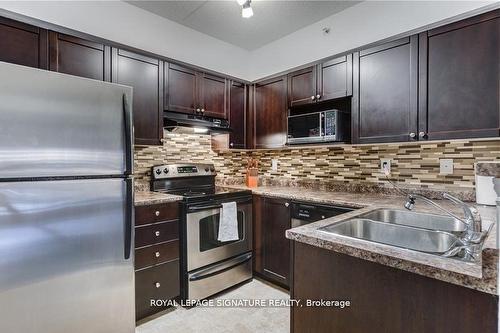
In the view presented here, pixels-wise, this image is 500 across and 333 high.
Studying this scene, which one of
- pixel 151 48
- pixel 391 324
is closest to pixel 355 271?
pixel 391 324

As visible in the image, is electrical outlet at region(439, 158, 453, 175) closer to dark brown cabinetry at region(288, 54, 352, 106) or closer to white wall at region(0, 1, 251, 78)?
dark brown cabinetry at region(288, 54, 352, 106)

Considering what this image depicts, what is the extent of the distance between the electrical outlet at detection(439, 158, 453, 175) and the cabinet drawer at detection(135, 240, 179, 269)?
2129 mm

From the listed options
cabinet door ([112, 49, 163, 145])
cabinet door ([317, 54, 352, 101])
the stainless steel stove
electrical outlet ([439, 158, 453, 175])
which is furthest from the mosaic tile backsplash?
cabinet door ([317, 54, 352, 101])

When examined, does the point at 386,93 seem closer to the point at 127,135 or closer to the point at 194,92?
the point at 194,92

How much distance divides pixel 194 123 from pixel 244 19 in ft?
3.84

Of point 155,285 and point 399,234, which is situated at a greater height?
point 399,234

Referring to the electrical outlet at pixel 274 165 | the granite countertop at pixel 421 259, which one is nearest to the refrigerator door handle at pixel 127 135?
the granite countertop at pixel 421 259

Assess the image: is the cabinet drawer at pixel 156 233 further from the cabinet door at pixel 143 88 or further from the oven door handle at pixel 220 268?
the cabinet door at pixel 143 88

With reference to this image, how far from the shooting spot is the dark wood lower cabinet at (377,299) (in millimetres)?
800

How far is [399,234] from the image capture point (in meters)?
1.50

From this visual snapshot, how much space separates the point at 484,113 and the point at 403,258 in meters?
1.42

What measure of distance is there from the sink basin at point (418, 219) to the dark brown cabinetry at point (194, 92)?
180 cm

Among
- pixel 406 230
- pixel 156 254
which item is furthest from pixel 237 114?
pixel 406 230

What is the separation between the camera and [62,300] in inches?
59.9
